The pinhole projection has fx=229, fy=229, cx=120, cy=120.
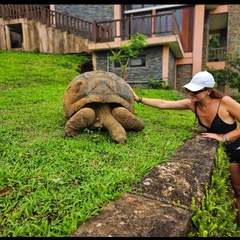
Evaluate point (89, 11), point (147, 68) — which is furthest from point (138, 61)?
point (89, 11)

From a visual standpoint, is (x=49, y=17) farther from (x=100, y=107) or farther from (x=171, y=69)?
(x=100, y=107)

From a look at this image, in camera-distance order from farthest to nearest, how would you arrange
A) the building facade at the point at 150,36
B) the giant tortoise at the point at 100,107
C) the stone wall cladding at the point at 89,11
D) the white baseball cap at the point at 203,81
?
1. the stone wall cladding at the point at 89,11
2. the building facade at the point at 150,36
3. the giant tortoise at the point at 100,107
4. the white baseball cap at the point at 203,81

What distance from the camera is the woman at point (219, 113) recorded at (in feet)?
7.78

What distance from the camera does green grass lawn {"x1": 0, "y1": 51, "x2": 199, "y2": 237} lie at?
1.36 m

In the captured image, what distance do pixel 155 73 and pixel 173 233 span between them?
8728mm

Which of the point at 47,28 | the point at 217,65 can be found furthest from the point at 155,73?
the point at 47,28

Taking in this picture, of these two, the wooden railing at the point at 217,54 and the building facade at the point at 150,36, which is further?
the wooden railing at the point at 217,54

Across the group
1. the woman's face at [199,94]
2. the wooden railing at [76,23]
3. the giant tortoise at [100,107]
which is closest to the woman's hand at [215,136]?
the woman's face at [199,94]

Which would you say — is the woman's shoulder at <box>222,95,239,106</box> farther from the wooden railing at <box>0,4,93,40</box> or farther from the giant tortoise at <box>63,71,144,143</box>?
the wooden railing at <box>0,4,93,40</box>

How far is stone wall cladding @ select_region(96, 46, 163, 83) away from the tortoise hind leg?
282 inches

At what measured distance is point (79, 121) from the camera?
266 centimetres

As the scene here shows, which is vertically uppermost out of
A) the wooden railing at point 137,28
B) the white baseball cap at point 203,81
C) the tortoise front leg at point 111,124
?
the wooden railing at point 137,28

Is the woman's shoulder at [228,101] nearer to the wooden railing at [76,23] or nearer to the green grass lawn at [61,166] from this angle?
the green grass lawn at [61,166]

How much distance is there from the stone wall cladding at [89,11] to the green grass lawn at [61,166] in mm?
8873
